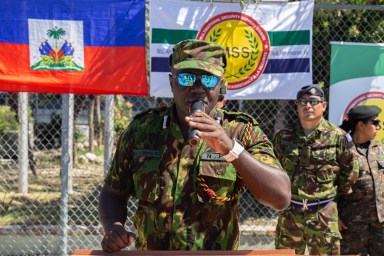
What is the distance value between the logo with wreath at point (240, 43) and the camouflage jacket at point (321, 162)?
0.77 metres

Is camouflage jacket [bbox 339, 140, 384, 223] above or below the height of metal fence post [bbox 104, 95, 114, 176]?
below

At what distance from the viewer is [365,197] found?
207 inches

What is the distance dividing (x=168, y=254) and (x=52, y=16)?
3.68 meters

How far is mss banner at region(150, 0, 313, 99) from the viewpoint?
5352 millimetres

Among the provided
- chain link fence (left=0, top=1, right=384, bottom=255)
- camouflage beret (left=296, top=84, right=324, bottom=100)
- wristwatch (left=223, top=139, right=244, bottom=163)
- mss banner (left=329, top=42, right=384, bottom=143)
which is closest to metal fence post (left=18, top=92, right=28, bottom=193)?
chain link fence (left=0, top=1, right=384, bottom=255)

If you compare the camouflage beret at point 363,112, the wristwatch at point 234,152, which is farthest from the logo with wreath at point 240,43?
the wristwatch at point 234,152

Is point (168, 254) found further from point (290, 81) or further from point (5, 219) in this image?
point (5, 219)

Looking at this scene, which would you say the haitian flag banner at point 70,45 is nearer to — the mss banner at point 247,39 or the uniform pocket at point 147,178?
the mss banner at point 247,39

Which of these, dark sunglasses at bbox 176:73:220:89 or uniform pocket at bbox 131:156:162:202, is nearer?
dark sunglasses at bbox 176:73:220:89

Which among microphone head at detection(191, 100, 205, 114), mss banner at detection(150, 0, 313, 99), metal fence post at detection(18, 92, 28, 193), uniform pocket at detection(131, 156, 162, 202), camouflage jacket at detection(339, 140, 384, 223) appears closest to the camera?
microphone head at detection(191, 100, 205, 114)

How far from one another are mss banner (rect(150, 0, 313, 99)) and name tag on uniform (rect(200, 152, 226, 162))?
3.11 meters

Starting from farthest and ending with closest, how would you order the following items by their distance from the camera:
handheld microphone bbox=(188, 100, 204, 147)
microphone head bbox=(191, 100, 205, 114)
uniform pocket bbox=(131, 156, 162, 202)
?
1. uniform pocket bbox=(131, 156, 162, 202)
2. microphone head bbox=(191, 100, 205, 114)
3. handheld microphone bbox=(188, 100, 204, 147)

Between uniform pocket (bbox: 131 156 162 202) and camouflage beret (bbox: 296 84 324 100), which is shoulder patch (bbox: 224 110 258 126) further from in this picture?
camouflage beret (bbox: 296 84 324 100)

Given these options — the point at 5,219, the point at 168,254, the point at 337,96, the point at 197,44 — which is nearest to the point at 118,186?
the point at 168,254
